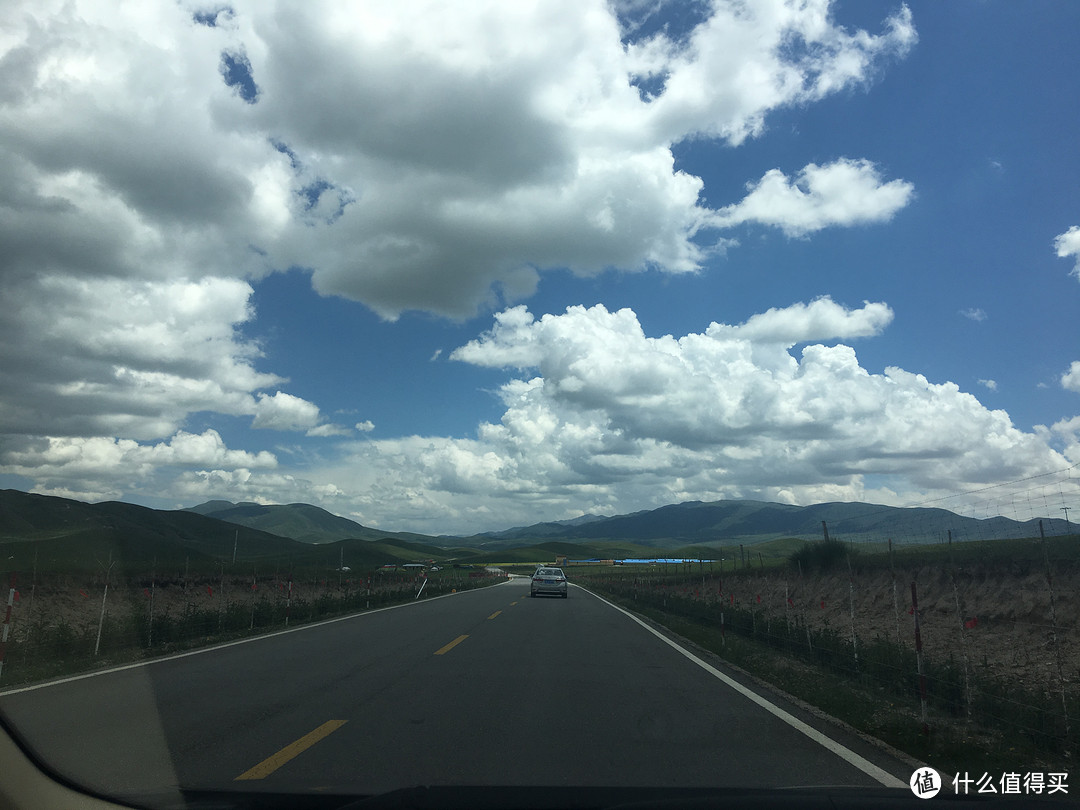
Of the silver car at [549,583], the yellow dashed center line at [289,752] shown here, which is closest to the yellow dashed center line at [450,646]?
the yellow dashed center line at [289,752]

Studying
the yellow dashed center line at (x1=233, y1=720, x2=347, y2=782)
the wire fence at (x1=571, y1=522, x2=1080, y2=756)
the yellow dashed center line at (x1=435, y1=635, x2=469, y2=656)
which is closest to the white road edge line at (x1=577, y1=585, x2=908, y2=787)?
the wire fence at (x1=571, y1=522, x2=1080, y2=756)

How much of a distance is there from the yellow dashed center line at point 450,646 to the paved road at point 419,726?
322 mm

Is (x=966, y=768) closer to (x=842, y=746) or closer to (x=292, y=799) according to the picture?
(x=842, y=746)

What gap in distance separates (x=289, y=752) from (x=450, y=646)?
304 inches

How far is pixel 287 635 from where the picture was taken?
51.4ft

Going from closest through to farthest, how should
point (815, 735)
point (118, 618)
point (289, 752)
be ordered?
1. point (289, 752)
2. point (815, 735)
3. point (118, 618)

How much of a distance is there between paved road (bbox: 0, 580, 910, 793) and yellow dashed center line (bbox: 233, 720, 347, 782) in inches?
1.0

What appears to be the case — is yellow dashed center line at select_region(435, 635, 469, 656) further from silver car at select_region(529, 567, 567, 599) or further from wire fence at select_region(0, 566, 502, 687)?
silver car at select_region(529, 567, 567, 599)

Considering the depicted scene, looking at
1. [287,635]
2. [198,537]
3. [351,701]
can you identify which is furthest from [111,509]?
[351,701]

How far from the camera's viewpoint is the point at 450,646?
43.8 feet

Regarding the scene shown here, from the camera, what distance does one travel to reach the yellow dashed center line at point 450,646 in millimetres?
12406

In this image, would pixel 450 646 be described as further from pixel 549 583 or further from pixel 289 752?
pixel 549 583

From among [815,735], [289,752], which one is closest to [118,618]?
[289,752]

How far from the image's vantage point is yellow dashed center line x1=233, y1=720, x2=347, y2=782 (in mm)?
5246
